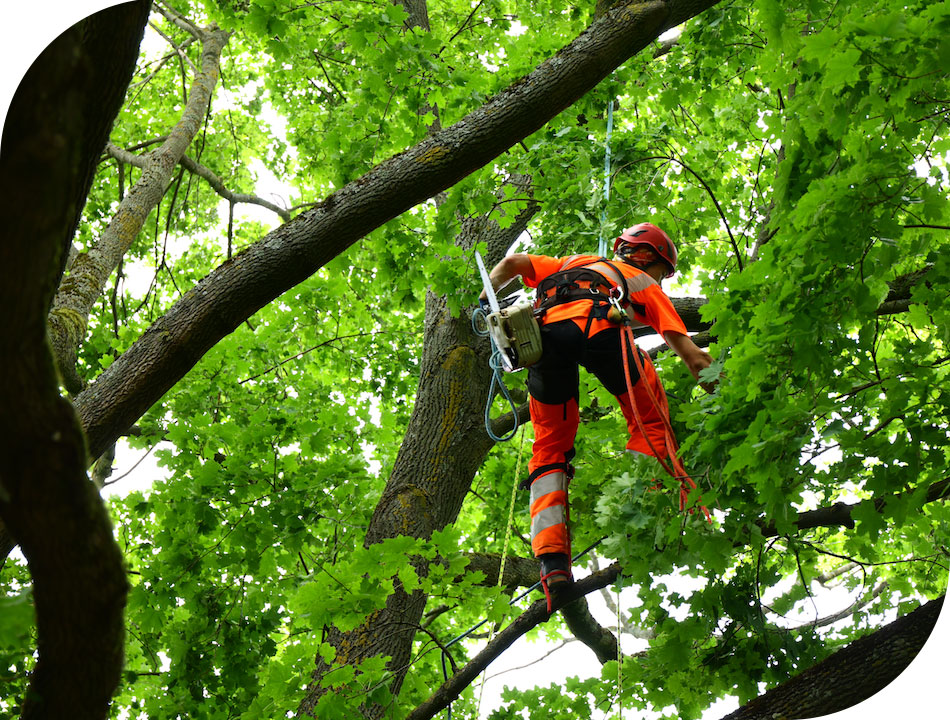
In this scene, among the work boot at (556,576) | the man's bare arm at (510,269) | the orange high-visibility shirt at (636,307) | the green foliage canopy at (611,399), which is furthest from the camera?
the man's bare arm at (510,269)

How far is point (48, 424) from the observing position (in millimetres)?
1585

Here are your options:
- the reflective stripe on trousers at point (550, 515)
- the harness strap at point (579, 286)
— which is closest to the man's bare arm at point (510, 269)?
the harness strap at point (579, 286)

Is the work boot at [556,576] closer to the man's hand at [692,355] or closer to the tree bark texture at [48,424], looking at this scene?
the man's hand at [692,355]

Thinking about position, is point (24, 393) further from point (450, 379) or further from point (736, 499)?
point (450, 379)

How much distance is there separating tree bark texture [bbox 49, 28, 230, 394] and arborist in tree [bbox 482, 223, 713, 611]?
7.97ft

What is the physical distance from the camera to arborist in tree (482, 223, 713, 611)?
147 inches

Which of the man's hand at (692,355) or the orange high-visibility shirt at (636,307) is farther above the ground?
the orange high-visibility shirt at (636,307)

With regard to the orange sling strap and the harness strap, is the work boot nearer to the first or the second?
the orange sling strap

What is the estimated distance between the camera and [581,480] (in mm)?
4262

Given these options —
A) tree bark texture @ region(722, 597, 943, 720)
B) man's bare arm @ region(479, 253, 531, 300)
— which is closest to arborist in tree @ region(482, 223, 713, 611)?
man's bare arm @ region(479, 253, 531, 300)

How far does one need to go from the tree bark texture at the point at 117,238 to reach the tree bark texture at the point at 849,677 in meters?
3.58

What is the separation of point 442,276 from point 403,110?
135 centimetres

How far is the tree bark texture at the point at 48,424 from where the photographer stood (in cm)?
157

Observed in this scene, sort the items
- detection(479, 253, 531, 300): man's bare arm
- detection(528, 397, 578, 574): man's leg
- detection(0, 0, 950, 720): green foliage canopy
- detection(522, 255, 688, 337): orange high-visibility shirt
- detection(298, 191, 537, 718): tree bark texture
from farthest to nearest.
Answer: detection(479, 253, 531, 300): man's bare arm → detection(298, 191, 537, 718): tree bark texture → detection(522, 255, 688, 337): orange high-visibility shirt → detection(528, 397, 578, 574): man's leg → detection(0, 0, 950, 720): green foliage canopy
